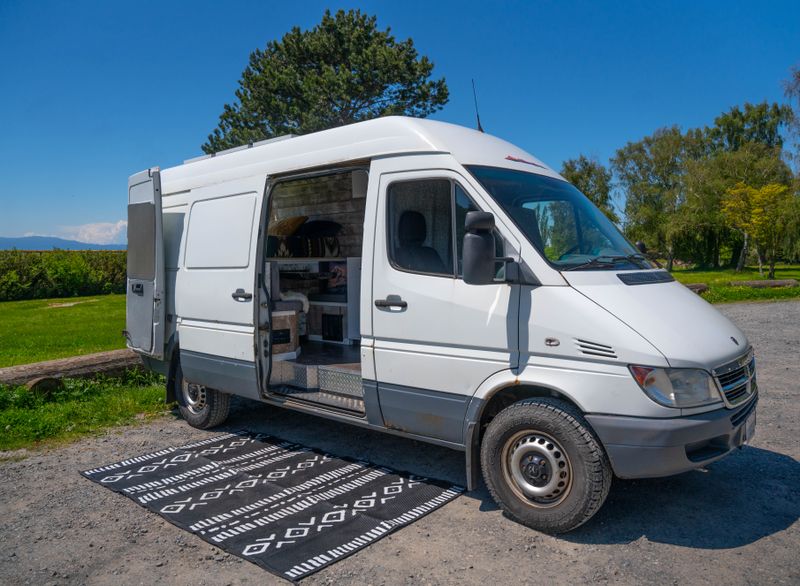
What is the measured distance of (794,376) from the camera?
8523mm

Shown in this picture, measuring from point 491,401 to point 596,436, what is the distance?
815 mm

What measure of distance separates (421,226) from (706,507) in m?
2.94

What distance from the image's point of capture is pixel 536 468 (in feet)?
13.4

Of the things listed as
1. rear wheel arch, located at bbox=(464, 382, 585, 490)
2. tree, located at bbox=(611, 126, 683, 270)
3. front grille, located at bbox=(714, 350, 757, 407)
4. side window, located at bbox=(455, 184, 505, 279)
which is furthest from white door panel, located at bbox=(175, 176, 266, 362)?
tree, located at bbox=(611, 126, 683, 270)

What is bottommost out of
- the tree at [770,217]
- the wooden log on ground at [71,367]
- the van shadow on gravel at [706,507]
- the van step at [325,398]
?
the van shadow on gravel at [706,507]

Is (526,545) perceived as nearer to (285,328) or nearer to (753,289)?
(285,328)

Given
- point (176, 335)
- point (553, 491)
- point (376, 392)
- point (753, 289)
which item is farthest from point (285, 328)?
point (753, 289)

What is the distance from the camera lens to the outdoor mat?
4012mm

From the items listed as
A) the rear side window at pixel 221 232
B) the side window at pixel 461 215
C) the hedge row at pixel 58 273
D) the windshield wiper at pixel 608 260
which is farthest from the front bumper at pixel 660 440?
the hedge row at pixel 58 273

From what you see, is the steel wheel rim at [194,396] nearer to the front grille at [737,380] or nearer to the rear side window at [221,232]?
the rear side window at [221,232]

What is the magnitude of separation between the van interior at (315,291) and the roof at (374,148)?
0.57ft

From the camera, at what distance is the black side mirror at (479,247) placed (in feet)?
13.1

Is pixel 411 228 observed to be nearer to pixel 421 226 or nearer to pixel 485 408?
pixel 421 226

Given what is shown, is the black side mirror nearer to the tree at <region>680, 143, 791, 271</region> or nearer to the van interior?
the van interior
